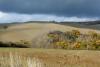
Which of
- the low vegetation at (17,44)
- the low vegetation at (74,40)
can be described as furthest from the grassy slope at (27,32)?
the low vegetation at (74,40)

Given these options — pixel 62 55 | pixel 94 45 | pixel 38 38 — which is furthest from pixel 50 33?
pixel 62 55

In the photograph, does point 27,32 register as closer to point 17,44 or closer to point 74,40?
point 17,44

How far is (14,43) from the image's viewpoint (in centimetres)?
3111

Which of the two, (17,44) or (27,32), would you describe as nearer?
(17,44)

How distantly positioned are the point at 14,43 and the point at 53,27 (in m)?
7.04

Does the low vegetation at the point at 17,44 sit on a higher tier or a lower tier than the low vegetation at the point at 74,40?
lower

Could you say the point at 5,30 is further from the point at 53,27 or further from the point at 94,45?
the point at 94,45

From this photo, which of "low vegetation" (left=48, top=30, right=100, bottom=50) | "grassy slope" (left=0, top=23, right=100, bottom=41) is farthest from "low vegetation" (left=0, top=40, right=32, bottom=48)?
"low vegetation" (left=48, top=30, right=100, bottom=50)

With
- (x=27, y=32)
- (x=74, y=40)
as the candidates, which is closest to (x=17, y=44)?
Result: (x=74, y=40)

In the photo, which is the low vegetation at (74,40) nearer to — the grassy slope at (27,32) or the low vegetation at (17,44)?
the grassy slope at (27,32)

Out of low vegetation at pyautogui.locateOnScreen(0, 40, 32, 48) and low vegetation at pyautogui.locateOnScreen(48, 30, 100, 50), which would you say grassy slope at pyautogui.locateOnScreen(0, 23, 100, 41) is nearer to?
low vegetation at pyautogui.locateOnScreen(0, 40, 32, 48)

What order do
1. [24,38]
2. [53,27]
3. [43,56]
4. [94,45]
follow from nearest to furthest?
[43,56] → [94,45] → [24,38] → [53,27]

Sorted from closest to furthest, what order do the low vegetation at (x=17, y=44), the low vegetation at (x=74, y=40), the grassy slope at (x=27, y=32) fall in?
the low vegetation at (x=74, y=40) → the low vegetation at (x=17, y=44) → the grassy slope at (x=27, y=32)

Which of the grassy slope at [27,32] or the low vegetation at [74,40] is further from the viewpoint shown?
the grassy slope at [27,32]
